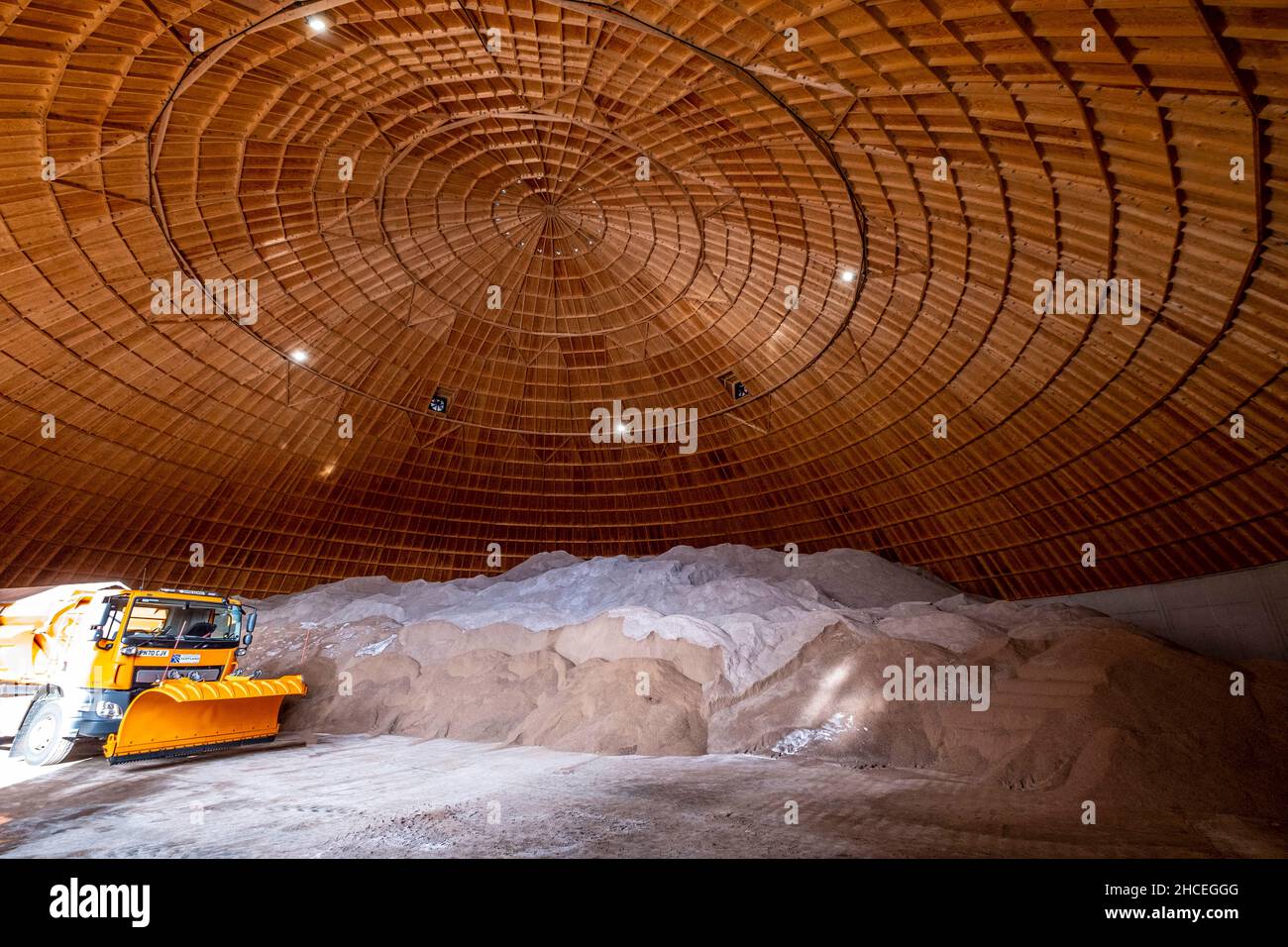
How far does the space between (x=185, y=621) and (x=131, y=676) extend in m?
2.22

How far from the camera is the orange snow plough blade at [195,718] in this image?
43.2ft

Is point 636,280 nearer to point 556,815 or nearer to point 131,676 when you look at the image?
point 131,676

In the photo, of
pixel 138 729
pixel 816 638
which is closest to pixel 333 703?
pixel 138 729

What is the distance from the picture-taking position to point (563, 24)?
1727cm

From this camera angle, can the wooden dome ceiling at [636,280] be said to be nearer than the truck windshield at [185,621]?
Yes

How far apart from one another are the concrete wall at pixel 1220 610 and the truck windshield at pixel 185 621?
100 ft

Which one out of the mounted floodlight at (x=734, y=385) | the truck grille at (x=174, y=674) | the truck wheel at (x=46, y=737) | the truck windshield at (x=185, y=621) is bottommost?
the truck wheel at (x=46, y=737)

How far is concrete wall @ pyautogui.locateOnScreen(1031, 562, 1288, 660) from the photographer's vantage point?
21.5 m

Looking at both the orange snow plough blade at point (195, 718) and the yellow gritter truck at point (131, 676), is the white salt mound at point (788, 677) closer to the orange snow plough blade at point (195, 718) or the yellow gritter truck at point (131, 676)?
the orange snow plough blade at point (195, 718)

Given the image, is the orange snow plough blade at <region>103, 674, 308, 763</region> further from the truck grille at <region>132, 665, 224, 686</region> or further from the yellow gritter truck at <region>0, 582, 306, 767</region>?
the truck grille at <region>132, 665, 224, 686</region>

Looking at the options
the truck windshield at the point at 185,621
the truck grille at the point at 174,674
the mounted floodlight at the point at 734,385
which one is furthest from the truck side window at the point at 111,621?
the mounted floodlight at the point at 734,385

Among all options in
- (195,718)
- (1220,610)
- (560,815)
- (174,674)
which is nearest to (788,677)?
(560,815)

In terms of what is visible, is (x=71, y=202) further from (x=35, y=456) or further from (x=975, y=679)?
(x=975, y=679)
